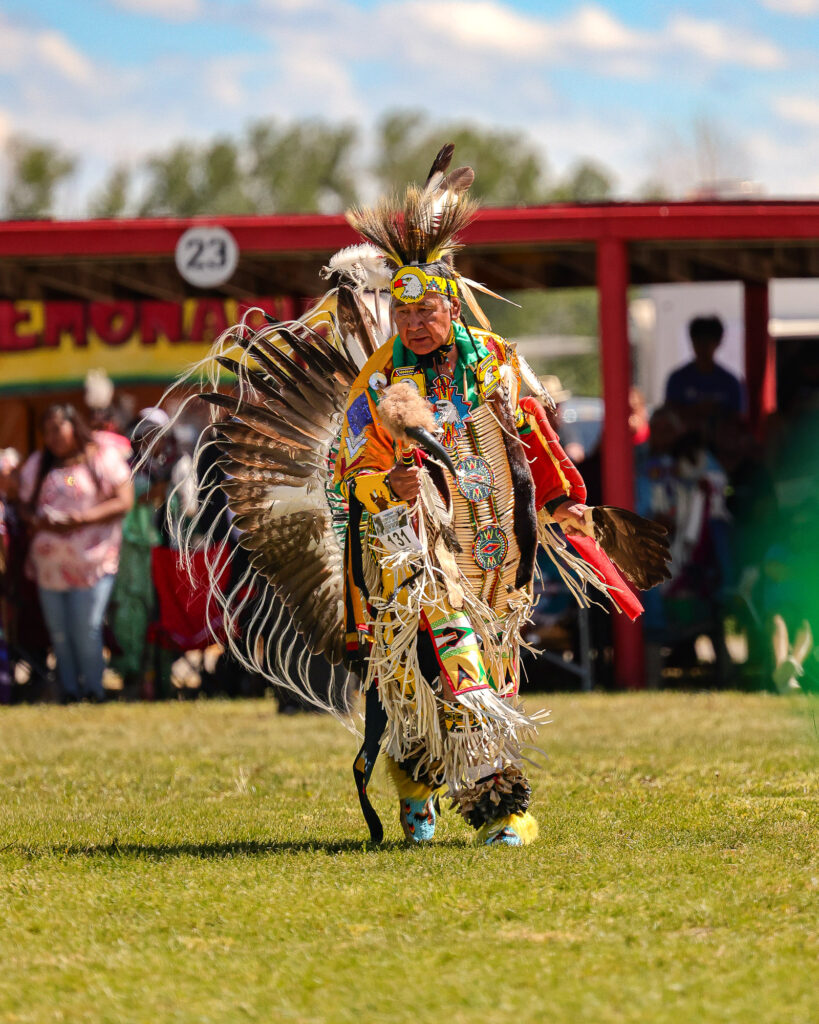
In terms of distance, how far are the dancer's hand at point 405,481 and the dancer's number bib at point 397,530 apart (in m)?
0.05

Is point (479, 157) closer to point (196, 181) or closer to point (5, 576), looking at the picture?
point (196, 181)

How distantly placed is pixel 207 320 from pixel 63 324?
1097mm

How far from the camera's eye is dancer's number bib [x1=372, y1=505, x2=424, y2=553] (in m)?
4.64

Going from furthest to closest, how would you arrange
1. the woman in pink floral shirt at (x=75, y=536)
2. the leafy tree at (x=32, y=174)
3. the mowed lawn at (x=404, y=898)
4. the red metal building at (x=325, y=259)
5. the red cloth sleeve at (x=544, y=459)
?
the leafy tree at (x=32, y=174) < the red metal building at (x=325, y=259) < the woman in pink floral shirt at (x=75, y=536) < the red cloth sleeve at (x=544, y=459) < the mowed lawn at (x=404, y=898)

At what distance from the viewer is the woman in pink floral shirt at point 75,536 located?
985 cm


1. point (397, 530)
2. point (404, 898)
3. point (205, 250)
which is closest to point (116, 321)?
point (205, 250)

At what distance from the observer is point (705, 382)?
1139 centimetres

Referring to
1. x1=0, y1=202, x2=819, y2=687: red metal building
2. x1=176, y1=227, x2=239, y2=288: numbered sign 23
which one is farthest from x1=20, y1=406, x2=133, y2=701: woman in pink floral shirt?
x1=0, y1=202, x2=819, y2=687: red metal building

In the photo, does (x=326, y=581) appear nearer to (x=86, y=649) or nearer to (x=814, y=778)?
(x=814, y=778)

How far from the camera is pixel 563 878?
4.30 m

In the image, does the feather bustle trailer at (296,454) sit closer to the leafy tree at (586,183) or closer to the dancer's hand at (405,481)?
the dancer's hand at (405,481)

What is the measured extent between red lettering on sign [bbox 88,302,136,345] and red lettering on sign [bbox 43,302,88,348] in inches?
4.8

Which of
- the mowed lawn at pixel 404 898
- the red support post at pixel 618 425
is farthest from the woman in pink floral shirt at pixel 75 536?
the red support post at pixel 618 425

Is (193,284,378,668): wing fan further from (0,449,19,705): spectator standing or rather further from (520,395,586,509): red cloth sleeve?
(0,449,19,705): spectator standing
